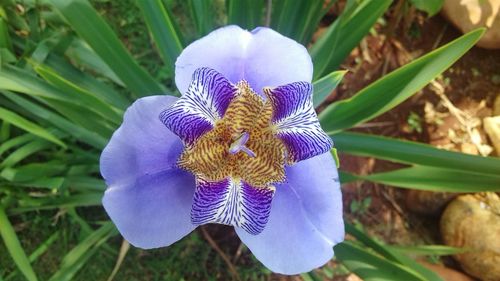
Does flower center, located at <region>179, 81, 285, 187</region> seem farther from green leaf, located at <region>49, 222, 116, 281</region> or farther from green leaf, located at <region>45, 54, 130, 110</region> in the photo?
green leaf, located at <region>49, 222, 116, 281</region>

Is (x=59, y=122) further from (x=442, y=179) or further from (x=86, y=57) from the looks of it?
(x=442, y=179)

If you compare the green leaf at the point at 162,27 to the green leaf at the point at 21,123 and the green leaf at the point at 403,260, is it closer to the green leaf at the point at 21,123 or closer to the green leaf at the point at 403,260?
the green leaf at the point at 21,123

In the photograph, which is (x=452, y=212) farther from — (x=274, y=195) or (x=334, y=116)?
(x=274, y=195)

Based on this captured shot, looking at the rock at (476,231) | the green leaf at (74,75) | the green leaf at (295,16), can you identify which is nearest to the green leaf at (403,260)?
the rock at (476,231)

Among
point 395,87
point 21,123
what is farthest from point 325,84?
point 21,123

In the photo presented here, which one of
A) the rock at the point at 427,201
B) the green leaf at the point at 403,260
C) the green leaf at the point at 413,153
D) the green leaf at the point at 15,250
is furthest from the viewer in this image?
the rock at the point at 427,201

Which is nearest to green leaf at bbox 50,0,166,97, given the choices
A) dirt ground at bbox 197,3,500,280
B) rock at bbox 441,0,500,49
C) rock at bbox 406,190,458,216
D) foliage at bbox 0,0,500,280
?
foliage at bbox 0,0,500,280
